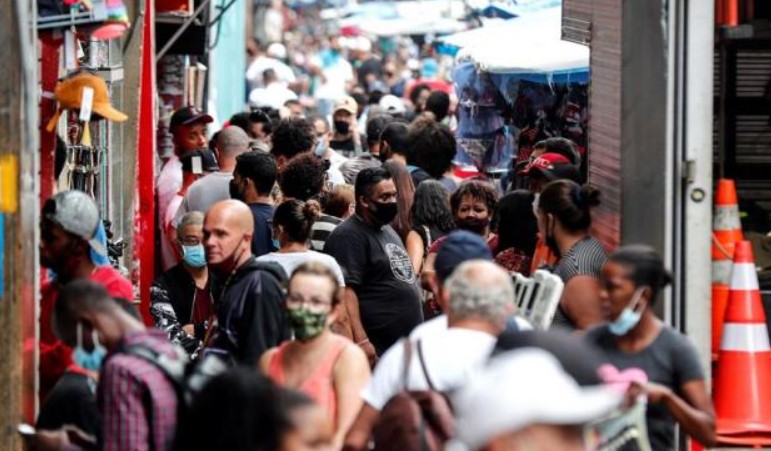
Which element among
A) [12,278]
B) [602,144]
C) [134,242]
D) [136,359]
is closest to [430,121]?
[134,242]

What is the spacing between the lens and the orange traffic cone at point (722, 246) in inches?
348

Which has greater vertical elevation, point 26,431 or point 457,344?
point 457,344

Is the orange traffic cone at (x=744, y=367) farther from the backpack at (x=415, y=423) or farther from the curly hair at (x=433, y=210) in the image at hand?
the curly hair at (x=433, y=210)

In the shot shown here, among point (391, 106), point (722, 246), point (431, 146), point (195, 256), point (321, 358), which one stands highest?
point (391, 106)

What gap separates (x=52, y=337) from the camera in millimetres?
8023

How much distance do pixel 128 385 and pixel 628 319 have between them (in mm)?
1958

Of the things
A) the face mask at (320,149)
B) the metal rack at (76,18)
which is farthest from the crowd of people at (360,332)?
the face mask at (320,149)

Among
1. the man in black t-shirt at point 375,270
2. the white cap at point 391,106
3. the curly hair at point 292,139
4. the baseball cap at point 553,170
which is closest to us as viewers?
the man in black t-shirt at point 375,270

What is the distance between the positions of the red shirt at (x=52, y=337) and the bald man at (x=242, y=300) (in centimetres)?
45

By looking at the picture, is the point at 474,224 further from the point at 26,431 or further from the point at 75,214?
the point at 26,431

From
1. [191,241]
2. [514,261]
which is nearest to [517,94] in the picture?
[191,241]

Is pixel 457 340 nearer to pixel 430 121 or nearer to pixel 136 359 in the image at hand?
pixel 136 359

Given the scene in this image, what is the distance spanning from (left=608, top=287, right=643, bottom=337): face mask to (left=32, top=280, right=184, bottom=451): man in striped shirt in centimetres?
170

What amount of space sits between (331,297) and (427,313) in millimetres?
4412
